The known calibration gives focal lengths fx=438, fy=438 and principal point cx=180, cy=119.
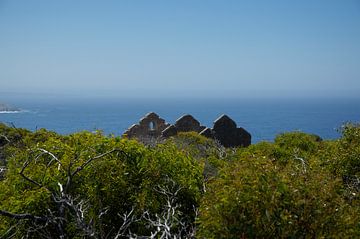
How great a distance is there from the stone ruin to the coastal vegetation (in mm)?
20775

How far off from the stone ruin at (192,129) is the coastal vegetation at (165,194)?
68.2ft

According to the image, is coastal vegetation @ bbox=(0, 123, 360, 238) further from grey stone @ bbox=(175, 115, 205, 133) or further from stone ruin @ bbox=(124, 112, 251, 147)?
grey stone @ bbox=(175, 115, 205, 133)

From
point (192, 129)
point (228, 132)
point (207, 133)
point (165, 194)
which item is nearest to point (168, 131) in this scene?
point (192, 129)

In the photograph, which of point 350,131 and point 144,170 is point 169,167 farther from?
point 350,131

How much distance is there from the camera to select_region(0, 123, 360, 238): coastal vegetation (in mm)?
5332

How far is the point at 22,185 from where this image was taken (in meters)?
8.55

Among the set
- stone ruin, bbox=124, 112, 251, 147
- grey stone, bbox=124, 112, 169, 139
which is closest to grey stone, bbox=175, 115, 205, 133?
stone ruin, bbox=124, 112, 251, 147

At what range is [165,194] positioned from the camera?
8227 millimetres

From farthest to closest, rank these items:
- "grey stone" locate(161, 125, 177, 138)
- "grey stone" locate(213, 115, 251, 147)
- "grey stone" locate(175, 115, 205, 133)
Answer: "grey stone" locate(175, 115, 205, 133) → "grey stone" locate(213, 115, 251, 147) → "grey stone" locate(161, 125, 177, 138)

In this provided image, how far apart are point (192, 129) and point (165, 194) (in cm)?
2825

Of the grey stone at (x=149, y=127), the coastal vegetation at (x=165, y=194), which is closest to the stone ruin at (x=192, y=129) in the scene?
the grey stone at (x=149, y=127)

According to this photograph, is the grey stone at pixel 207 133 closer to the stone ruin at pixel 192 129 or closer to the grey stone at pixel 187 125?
the stone ruin at pixel 192 129

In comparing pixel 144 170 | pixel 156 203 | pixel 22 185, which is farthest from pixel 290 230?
pixel 22 185

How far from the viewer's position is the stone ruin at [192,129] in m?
35.2
